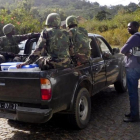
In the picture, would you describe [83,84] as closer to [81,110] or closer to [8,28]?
[81,110]

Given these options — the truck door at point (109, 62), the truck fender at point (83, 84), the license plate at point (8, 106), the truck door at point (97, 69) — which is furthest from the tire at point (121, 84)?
the license plate at point (8, 106)

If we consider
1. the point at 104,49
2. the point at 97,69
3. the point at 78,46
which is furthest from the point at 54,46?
the point at 104,49

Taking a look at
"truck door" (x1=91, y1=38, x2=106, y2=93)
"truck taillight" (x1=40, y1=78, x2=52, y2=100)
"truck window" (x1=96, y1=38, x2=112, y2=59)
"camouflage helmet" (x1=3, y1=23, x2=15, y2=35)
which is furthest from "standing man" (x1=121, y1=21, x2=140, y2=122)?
"camouflage helmet" (x1=3, y1=23, x2=15, y2=35)

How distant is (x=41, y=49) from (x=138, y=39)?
172 centimetres

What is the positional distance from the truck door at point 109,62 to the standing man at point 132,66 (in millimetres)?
1027

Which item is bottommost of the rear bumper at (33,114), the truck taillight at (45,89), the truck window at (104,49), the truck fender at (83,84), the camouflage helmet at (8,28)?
the rear bumper at (33,114)

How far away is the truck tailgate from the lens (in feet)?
11.2

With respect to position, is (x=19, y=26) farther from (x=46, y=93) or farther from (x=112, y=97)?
(x=46, y=93)

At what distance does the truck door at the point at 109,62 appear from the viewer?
552 cm

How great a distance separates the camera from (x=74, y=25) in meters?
4.64

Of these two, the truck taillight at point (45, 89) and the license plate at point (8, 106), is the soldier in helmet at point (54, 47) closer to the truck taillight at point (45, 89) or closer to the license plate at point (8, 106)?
the truck taillight at point (45, 89)

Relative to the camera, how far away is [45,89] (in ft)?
11.1

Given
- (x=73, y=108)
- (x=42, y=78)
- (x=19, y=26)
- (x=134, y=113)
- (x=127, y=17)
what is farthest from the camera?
(x=127, y=17)

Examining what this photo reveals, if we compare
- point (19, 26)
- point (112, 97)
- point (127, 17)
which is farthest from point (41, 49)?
point (127, 17)
